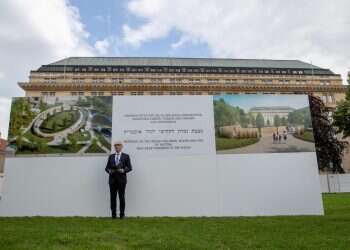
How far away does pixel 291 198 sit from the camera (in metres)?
6.92

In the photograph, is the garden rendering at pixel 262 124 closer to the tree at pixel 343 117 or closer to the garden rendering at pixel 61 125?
the tree at pixel 343 117

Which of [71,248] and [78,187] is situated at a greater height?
[78,187]

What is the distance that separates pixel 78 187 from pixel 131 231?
2723 mm

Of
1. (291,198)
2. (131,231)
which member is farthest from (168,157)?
(291,198)

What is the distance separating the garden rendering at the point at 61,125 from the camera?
6949 mm

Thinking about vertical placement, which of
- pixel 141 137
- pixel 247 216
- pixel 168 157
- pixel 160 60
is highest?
pixel 160 60

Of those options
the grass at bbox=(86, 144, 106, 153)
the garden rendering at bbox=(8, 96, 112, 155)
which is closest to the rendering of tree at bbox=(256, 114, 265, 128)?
the garden rendering at bbox=(8, 96, 112, 155)

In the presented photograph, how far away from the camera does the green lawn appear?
144 inches

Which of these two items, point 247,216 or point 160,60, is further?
point 160,60

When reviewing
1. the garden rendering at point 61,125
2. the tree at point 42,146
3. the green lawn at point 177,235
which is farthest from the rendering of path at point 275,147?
the tree at point 42,146

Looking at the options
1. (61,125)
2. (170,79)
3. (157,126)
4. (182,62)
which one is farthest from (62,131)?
(182,62)

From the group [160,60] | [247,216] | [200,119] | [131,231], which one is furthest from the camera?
[160,60]

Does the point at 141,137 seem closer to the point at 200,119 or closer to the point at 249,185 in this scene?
the point at 200,119

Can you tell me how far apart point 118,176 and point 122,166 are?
9.0 inches
